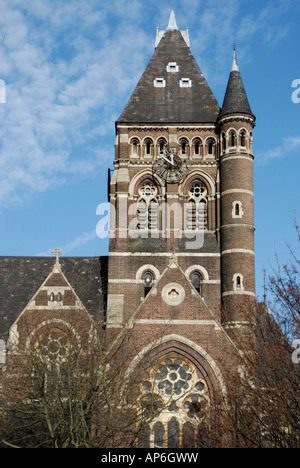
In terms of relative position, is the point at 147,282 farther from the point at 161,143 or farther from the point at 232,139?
the point at 232,139

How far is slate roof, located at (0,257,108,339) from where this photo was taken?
4216cm

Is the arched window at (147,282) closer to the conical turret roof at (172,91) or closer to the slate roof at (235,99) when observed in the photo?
the conical turret roof at (172,91)

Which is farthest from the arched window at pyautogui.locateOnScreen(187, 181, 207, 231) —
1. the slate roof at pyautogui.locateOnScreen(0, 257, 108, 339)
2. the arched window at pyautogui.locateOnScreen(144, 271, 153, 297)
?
the slate roof at pyautogui.locateOnScreen(0, 257, 108, 339)

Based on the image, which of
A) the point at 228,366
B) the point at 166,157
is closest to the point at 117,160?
the point at 166,157

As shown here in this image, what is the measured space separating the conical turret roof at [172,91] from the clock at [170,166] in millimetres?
2203

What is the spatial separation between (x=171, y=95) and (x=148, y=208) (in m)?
7.74

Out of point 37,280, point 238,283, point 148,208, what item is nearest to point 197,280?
point 238,283

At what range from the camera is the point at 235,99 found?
4356cm

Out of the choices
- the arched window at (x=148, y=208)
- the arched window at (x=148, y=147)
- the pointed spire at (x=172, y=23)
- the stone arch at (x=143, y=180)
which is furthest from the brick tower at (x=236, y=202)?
the pointed spire at (x=172, y=23)

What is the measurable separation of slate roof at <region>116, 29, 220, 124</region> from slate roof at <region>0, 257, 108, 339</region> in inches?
349

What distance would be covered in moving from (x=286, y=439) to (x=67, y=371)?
26.8 feet

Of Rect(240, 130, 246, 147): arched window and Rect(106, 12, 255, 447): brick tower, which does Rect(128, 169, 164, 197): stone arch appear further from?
Rect(240, 130, 246, 147): arched window

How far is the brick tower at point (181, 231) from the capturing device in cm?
3628
